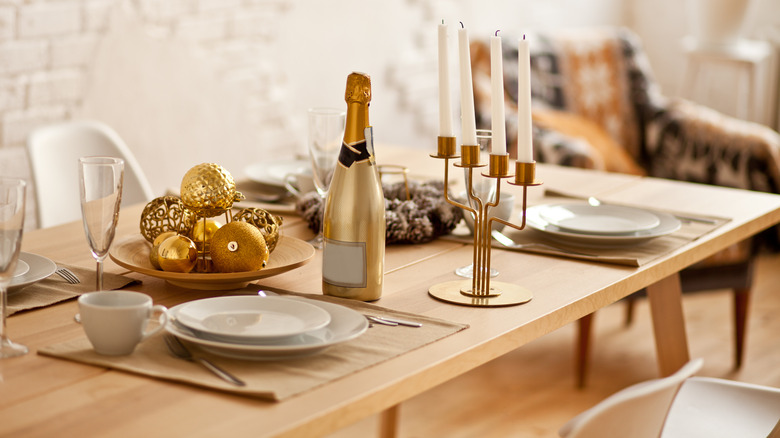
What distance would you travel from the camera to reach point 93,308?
0.93m

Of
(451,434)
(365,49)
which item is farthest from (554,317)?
(365,49)

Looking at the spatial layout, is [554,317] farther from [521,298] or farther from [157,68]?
[157,68]

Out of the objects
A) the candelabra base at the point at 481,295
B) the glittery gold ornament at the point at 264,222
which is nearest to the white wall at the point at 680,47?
the candelabra base at the point at 481,295

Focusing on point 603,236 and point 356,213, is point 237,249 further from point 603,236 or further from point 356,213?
point 603,236

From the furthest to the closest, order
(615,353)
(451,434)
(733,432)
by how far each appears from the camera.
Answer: (615,353) < (451,434) < (733,432)

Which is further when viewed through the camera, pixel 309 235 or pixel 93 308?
pixel 309 235

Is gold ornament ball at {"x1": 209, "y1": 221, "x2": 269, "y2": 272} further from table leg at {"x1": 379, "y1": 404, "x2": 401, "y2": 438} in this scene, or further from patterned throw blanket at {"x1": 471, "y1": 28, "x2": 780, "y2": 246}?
patterned throw blanket at {"x1": 471, "y1": 28, "x2": 780, "y2": 246}

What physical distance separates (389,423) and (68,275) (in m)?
0.94

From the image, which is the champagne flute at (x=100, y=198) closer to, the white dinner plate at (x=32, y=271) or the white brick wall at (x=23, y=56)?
the white dinner plate at (x=32, y=271)

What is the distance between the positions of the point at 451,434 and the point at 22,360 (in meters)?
1.47

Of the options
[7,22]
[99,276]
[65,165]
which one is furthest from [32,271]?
[7,22]

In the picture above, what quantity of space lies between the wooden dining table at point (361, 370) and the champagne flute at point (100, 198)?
11 centimetres

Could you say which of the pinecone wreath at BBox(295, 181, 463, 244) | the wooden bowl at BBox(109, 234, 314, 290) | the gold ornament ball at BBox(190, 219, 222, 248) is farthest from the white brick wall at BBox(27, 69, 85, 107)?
the gold ornament ball at BBox(190, 219, 222, 248)

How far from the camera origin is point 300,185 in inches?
64.5
